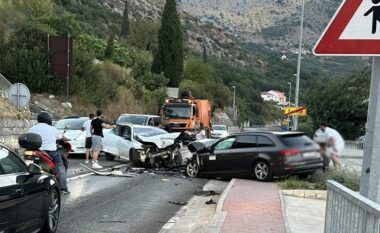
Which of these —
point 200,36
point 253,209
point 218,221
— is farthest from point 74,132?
point 200,36

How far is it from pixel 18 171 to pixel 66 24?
127ft

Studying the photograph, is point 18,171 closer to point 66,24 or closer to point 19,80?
point 19,80

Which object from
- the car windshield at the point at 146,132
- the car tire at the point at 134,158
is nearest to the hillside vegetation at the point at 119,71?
the car windshield at the point at 146,132

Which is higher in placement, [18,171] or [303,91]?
[303,91]

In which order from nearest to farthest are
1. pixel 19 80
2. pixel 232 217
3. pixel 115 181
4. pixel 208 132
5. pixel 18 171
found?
pixel 18 171, pixel 232 217, pixel 115 181, pixel 208 132, pixel 19 80

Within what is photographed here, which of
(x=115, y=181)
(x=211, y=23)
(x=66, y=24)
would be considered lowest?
(x=115, y=181)

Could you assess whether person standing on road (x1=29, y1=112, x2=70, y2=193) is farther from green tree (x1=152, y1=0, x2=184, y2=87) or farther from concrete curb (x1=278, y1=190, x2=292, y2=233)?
green tree (x1=152, y1=0, x2=184, y2=87)

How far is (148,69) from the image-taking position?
55312mm

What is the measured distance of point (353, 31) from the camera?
2.62 m

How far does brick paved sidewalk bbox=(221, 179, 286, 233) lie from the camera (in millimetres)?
8005

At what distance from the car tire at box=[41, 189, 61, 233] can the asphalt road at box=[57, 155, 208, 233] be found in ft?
1.66

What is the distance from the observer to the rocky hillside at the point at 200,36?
122000 mm

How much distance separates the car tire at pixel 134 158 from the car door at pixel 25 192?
10922 millimetres

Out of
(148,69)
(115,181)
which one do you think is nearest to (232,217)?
(115,181)
